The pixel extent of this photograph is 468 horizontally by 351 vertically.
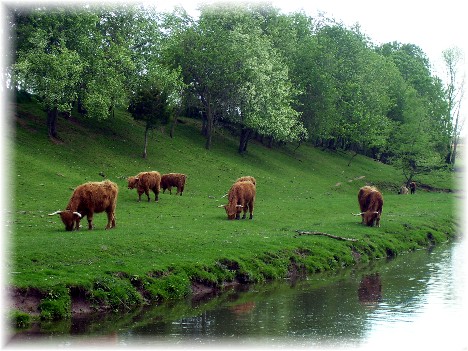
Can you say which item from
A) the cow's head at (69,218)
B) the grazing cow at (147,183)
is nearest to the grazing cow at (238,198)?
the grazing cow at (147,183)

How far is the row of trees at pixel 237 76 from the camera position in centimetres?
5062

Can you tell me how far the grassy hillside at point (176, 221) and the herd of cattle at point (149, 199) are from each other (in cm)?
83

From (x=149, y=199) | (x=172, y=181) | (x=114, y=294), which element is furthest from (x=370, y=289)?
(x=172, y=181)

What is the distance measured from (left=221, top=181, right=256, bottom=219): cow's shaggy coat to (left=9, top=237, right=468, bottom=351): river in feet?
27.1

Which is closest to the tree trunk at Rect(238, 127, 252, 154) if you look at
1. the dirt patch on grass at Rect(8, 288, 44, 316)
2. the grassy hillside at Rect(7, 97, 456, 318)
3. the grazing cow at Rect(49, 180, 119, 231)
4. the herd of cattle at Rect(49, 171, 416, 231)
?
the grassy hillside at Rect(7, 97, 456, 318)

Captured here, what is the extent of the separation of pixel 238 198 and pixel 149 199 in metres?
7.06

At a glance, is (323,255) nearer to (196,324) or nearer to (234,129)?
(196,324)

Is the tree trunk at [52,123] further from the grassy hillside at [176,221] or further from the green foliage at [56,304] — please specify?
the green foliage at [56,304]

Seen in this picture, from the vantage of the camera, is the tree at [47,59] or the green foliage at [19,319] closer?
the green foliage at [19,319]

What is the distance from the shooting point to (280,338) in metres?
18.7

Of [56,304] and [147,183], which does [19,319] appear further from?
[147,183]

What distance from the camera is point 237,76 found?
2510 inches

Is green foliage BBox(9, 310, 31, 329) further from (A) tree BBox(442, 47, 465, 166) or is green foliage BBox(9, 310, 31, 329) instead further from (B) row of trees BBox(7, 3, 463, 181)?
(A) tree BBox(442, 47, 465, 166)

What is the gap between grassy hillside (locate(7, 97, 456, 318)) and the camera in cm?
2319
